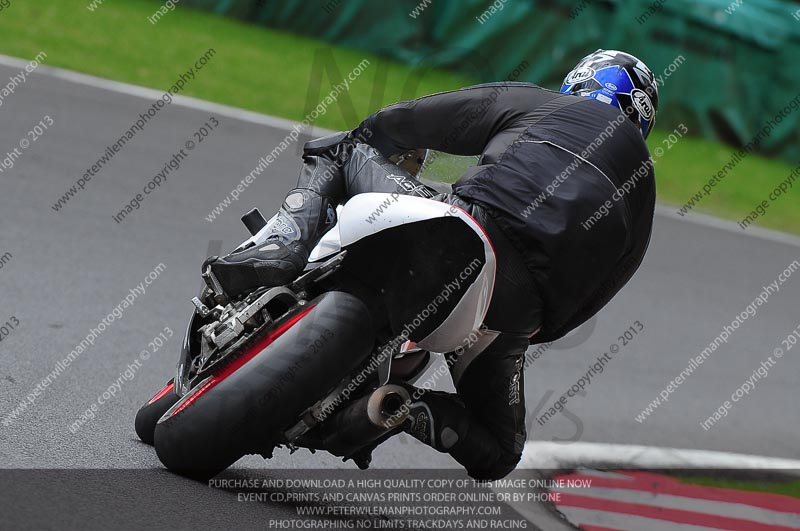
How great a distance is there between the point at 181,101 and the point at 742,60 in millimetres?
6654

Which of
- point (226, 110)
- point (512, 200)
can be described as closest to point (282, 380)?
point (512, 200)

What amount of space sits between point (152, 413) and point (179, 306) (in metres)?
2.17

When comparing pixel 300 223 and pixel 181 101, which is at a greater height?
pixel 300 223

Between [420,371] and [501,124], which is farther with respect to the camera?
[420,371]

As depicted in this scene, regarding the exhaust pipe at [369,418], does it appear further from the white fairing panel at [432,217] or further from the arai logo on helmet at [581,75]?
the arai logo on helmet at [581,75]

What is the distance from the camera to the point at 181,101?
10398mm

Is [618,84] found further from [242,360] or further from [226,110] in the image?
[226,110]

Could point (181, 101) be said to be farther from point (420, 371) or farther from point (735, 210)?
point (420, 371)

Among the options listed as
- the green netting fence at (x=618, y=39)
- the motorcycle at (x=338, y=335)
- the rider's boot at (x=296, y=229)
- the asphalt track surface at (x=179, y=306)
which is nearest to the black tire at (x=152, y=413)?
the asphalt track surface at (x=179, y=306)

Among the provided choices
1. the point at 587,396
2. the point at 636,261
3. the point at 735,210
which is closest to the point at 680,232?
the point at 735,210

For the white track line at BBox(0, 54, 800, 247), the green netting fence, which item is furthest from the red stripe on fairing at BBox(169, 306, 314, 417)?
the green netting fence

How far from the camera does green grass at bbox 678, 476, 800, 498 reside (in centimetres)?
551

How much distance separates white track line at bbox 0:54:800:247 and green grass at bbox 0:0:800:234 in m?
0.24

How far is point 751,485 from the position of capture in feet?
18.4
